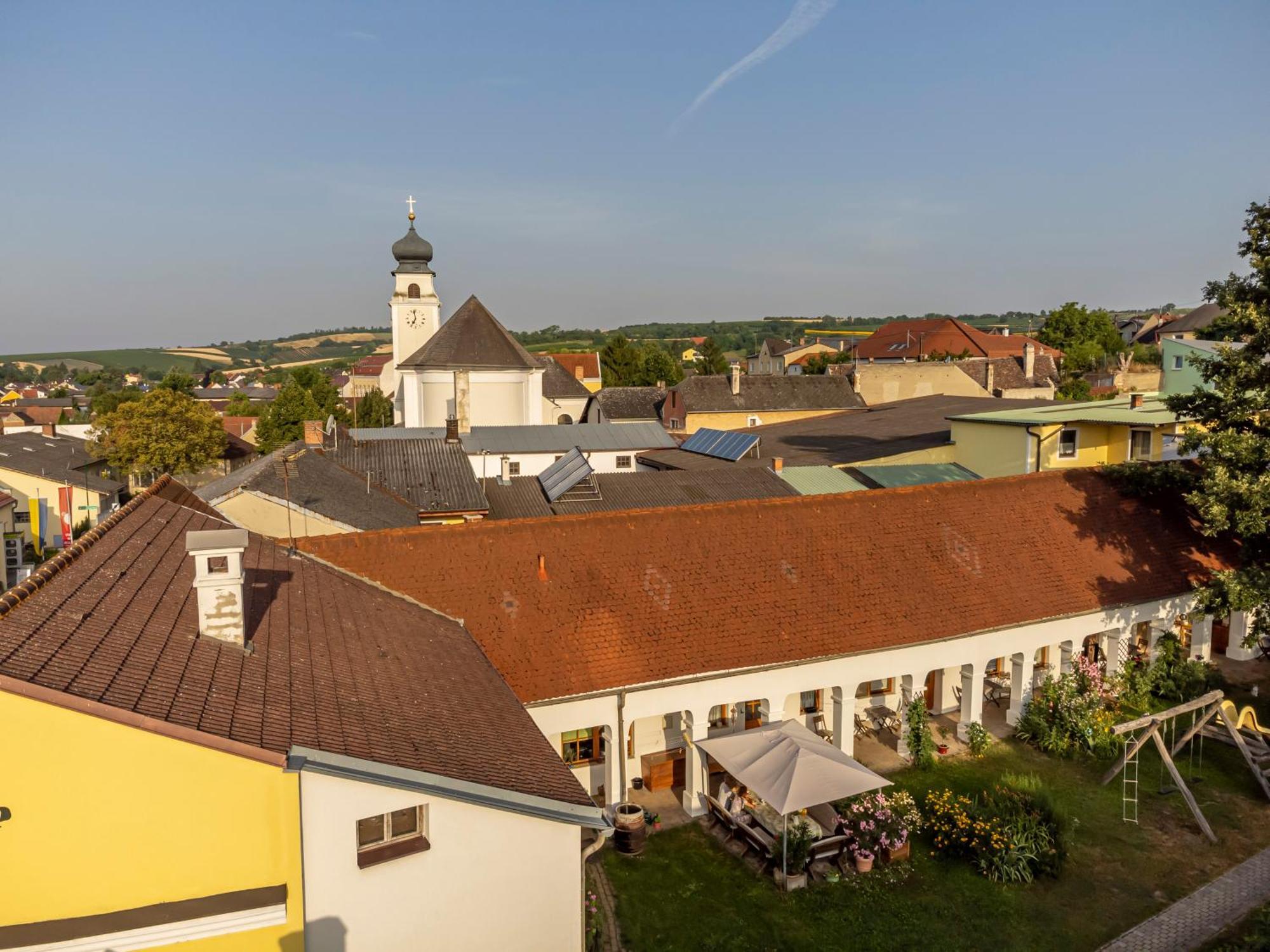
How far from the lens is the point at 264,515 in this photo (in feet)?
71.1

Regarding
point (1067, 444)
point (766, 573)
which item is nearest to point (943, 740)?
point (766, 573)

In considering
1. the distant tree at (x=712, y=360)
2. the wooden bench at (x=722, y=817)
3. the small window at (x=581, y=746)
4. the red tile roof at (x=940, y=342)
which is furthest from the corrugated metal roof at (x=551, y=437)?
the red tile roof at (x=940, y=342)

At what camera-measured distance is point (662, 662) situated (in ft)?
51.4

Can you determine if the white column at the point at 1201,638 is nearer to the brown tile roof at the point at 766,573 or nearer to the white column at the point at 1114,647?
the brown tile roof at the point at 766,573

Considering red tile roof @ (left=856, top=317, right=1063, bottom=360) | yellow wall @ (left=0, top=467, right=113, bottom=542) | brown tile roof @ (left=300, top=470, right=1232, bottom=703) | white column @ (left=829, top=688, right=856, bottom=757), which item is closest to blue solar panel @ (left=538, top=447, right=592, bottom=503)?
brown tile roof @ (left=300, top=470, right=1232, bottom=703)

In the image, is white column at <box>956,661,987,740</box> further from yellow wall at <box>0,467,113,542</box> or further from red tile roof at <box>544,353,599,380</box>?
red tile roof at <box>544,353,599,380</box>

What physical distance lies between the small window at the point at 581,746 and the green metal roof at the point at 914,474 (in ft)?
52.0

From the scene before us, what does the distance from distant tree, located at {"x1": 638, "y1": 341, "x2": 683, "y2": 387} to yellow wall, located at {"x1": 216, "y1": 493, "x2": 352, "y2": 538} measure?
83.1 meters

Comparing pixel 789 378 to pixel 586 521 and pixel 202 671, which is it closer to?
pixel 586 521

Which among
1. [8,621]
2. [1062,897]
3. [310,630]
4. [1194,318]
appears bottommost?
[1062,897]

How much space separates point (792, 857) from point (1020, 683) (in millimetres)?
7664

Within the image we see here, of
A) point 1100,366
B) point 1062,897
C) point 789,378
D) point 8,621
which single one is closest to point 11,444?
point 789,378

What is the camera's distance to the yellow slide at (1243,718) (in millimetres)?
16594

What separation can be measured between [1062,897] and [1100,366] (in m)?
96.1
